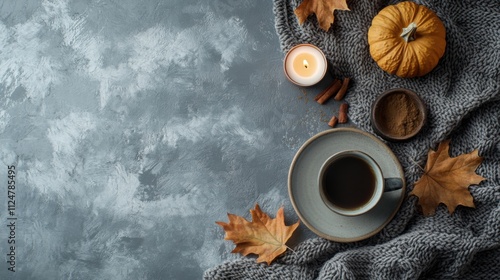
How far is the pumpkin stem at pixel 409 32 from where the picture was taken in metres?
1.32

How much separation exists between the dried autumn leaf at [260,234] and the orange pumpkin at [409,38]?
0.50m

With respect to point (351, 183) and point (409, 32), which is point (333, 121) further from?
point (409, 32)

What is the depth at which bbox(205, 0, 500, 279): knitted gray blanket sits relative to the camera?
1.37 metres

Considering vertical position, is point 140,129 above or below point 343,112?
above

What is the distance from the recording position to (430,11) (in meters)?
1.37

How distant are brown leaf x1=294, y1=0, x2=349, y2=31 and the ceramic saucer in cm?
29

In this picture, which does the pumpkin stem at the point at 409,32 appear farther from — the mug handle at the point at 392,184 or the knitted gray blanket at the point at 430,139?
the mug handle at the point at 392,184

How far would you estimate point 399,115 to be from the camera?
1.42m

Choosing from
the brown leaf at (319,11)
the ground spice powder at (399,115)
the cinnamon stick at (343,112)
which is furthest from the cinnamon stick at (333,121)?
the brown leaf at (319,11)

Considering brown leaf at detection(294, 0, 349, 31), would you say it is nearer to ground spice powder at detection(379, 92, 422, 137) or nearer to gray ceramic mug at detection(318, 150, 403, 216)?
ground spice powder at detection(379, 92, 422, 137)

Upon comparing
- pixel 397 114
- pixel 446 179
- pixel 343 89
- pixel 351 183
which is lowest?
pixel 446 179

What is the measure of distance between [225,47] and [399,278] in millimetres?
774

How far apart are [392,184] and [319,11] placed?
0.50 m

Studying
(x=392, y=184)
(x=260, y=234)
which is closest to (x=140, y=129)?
(x=260, y=234)
